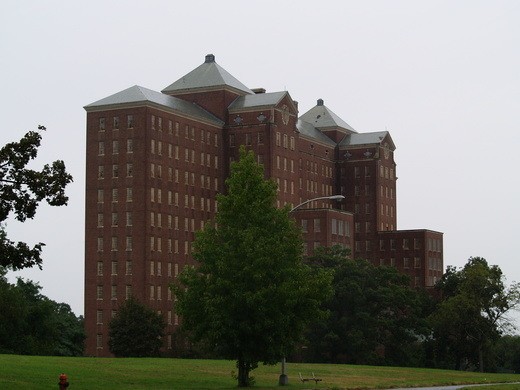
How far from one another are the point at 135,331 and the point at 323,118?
74.8m

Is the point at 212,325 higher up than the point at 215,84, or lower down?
lower down

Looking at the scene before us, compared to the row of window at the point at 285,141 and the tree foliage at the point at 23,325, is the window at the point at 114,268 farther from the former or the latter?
the row of window at the point at 285,141

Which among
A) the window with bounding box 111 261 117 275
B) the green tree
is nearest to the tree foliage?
the window with bounding box 111 261 117 275

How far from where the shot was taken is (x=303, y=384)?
67688 millimetres

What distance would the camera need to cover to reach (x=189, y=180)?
157m

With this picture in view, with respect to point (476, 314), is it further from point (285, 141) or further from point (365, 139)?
point (365, 139)

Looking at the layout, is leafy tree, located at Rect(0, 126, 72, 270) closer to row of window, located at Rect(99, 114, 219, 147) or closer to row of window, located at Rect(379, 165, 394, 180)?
row of window, located at Rect(99, 114, 219, 147)

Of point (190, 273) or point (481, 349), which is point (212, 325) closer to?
point (190, 273)

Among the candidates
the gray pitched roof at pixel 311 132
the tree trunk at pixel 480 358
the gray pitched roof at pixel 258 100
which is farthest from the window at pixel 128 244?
the tree trunk at pixel 480 358

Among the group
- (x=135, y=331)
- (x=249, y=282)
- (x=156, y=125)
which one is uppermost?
(x=156, y=125)

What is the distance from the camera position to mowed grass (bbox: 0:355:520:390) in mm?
57438

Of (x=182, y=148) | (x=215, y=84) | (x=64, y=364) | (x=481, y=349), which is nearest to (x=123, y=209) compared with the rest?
(x=182, y=148)

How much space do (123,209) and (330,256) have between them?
2865 centimetres

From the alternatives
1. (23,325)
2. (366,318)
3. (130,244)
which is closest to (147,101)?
(130,244)
